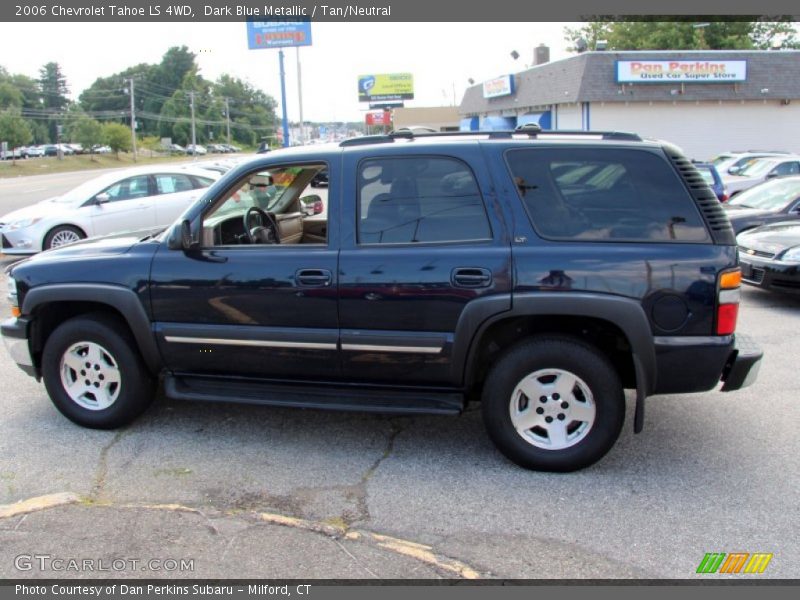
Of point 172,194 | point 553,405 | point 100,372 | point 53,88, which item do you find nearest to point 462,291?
point 553,405

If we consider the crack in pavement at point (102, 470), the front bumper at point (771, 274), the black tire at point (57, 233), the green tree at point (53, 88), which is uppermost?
the green tree at point (53, 88)

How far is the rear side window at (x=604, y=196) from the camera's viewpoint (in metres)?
4.03

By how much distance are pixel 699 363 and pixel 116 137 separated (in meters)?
81.5

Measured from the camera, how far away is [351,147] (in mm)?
4438

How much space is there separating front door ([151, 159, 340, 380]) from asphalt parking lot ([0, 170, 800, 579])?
1.90 ft

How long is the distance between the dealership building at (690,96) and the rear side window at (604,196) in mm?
22755

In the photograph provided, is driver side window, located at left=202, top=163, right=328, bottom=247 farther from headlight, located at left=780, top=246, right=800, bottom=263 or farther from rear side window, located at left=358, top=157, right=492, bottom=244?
headlight, located at left=780, top=246, right=800, bottom=263

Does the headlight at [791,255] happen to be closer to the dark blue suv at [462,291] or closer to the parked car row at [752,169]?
the dark blue suv at [462,291]

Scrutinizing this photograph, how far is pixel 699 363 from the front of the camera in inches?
158

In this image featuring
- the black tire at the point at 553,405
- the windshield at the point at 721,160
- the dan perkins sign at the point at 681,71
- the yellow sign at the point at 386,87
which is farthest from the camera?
the yellow sign at the point at 386,87

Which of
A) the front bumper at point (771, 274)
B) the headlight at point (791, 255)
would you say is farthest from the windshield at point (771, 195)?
the headlight at point (791, 255)

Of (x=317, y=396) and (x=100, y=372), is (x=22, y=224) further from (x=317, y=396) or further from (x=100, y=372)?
(x=317, y=396)

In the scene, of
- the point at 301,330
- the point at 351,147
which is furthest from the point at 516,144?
the point at 301,330

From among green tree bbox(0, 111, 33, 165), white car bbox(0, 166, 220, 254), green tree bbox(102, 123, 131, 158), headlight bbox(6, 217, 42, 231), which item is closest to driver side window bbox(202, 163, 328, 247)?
white car bbox(0, 166, 220, 254)
